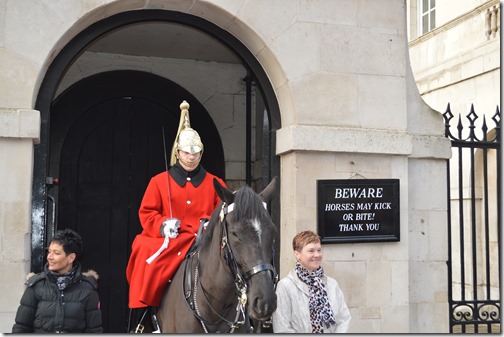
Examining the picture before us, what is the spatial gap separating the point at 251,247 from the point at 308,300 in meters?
0.65

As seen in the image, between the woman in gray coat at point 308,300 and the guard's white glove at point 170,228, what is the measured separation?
3.74 ft

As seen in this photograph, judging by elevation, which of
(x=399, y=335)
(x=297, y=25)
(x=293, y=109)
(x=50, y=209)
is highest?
(x=297, y=25)

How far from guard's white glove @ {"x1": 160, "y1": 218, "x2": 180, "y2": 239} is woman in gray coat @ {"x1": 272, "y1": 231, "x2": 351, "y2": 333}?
114 centimetres

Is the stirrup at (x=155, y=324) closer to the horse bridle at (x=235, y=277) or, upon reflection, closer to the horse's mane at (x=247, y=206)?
the horse bridle at (x=235, y=277)

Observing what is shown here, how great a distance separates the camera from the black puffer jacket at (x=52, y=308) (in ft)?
14.6

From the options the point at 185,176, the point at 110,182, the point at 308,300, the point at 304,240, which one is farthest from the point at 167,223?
the point at 110,182

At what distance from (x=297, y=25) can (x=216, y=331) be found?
3426 millimetres

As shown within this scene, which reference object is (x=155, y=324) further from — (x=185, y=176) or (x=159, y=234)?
(x=185, y=176)

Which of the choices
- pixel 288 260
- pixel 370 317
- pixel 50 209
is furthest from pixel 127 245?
pixel 370 317

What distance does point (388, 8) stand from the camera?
721 centimetres

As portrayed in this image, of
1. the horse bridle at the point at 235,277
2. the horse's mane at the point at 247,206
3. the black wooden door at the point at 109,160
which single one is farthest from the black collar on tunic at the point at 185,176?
the black wooden door at the point at 109,160

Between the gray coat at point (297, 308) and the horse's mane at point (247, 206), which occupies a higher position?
the horse's mane at point (247, 206)

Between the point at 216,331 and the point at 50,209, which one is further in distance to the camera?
the point at 50,209

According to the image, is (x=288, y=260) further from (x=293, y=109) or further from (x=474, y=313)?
(x=474, y=313)
